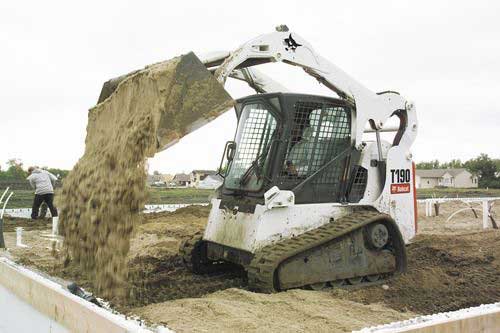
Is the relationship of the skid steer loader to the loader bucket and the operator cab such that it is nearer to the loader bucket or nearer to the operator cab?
the operator cab

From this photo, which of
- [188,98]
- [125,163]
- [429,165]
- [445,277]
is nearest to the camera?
[125,163]

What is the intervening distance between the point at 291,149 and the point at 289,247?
129cm

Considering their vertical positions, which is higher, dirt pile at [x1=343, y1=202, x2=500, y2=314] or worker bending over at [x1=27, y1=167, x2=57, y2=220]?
worker bending over at [x1=27, y1=167, x2=57, y2=220]

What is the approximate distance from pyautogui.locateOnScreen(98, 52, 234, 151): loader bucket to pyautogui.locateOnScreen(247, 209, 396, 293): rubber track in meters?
1.54

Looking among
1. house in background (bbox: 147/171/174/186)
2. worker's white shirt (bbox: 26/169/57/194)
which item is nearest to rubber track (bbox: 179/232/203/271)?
house in background (bbox: 147/171/174/186)

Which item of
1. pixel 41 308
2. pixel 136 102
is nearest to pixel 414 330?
pixel 41 308

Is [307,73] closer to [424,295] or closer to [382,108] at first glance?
[382,108]

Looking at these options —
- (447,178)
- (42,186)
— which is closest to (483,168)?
(447,178)

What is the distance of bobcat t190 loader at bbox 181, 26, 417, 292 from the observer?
6098mm

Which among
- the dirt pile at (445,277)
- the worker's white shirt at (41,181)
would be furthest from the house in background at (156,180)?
the worker's white shirt at (41,181)

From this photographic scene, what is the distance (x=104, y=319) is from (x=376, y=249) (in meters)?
Answer: 4.78

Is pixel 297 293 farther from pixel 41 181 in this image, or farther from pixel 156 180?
pixel 156 180

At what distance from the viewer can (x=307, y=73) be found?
23.0 ft

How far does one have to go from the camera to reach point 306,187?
259 inches
